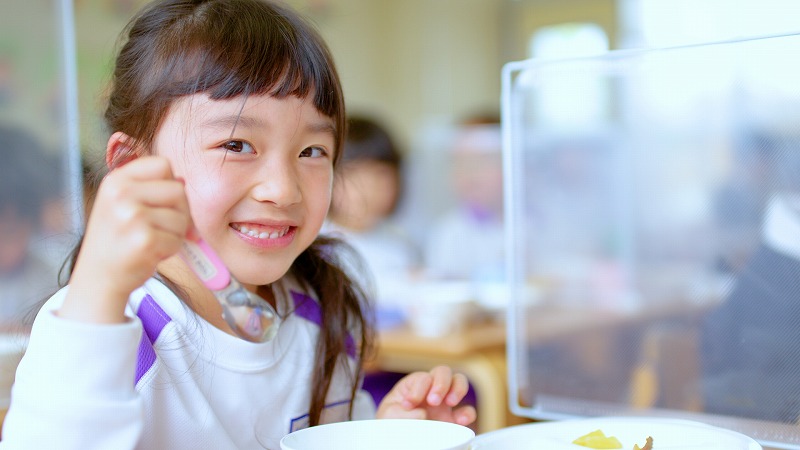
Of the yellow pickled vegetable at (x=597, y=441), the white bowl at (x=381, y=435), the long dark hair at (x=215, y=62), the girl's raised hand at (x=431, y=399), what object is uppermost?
the long dark hair at (x=215, y=62)

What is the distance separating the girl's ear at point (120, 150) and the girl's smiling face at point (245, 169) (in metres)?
0.04

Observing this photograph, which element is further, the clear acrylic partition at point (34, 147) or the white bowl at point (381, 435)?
the clear acrylic partition at point (34, 147)

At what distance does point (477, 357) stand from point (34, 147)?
975 millimetres

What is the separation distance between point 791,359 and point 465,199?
232 cm

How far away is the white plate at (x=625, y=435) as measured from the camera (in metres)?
0.66

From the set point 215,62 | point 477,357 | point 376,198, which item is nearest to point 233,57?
point 215,62

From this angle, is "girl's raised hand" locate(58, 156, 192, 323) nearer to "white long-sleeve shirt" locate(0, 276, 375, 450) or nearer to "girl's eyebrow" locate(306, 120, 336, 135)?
"white long-sleeve shirt" locate(0, 276, 375, 450)

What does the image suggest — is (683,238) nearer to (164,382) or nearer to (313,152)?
(313,152)

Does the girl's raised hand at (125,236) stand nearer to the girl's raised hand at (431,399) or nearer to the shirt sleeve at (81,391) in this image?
the shirt sleeve at (81,391)

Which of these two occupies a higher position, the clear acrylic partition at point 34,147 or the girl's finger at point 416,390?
the clear acrylic partition at point 34,147

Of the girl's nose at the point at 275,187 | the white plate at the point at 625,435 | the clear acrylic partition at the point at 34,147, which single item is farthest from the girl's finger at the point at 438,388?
the clear acrylic partition at the point at 34,147

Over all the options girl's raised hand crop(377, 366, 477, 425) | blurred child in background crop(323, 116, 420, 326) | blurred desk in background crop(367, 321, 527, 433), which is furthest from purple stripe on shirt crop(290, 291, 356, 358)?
blurred child in background crop(323, 116, 420, 326)

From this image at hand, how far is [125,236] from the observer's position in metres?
0.57

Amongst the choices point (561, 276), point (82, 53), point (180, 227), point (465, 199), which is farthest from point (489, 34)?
point (180, 227)
